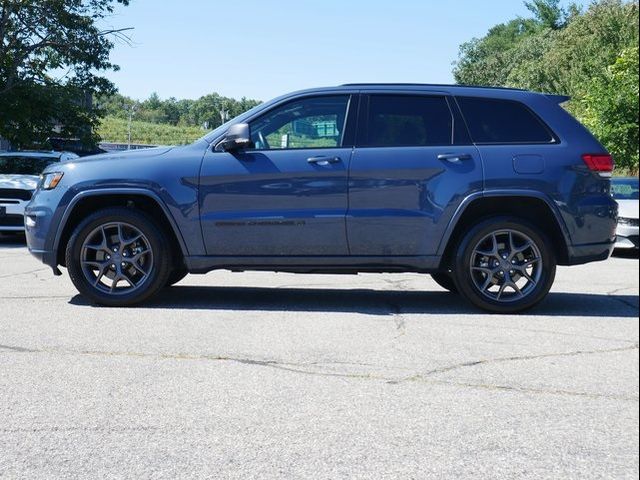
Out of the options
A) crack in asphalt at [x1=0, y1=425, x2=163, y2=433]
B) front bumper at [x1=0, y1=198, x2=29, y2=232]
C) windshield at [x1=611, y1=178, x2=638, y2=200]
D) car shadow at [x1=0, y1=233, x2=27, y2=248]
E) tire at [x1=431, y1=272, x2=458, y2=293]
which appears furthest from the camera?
car shadow at [x1=0, y1=233, x2=27, y2=248]

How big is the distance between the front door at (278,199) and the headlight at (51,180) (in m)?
1.31

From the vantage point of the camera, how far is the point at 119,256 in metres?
7.16

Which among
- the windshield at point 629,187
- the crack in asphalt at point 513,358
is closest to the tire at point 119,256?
the crack in asphalt at point 513,358

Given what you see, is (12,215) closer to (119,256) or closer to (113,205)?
(113,205)

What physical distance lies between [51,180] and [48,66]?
2458cm

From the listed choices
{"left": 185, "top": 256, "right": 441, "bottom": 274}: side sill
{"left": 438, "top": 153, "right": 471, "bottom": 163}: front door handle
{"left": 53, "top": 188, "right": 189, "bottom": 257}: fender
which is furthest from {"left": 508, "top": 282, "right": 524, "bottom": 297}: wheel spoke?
{"left": 53, "top": 188, "right": 189, "bottom": 257}: fender

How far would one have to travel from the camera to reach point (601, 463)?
3.33 metres

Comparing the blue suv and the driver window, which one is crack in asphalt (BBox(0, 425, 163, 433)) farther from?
the driver window

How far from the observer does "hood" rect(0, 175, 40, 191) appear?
47.1ft

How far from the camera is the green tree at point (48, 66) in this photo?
27.6 m

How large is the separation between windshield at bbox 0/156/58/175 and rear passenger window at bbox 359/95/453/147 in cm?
1023

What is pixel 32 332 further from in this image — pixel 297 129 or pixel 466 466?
pixel 466 466

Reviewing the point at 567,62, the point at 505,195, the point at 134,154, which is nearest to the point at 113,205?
the point at 134,154

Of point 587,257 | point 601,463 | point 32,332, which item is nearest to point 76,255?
point 32,332
